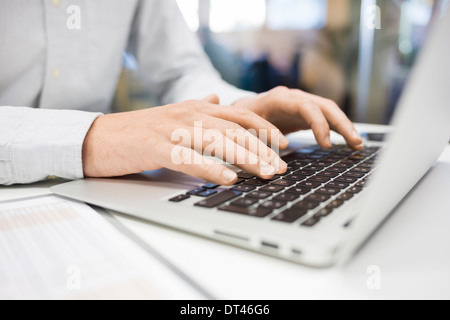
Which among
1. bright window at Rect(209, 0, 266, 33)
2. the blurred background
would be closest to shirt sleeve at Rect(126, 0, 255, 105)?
the blurred background

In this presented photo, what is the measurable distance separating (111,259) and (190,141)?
214 millimetres

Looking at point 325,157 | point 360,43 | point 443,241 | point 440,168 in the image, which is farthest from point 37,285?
point 360,43

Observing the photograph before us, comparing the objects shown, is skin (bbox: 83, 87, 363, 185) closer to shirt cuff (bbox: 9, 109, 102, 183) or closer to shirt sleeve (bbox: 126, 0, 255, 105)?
shirt cuff (bbox: 9, 109, 102, 183)

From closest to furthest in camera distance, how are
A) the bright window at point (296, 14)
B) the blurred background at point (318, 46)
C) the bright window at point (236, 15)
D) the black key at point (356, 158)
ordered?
the black key at point (356, 158) < the blurred background at point (318, 46) < the bright window at point (296, 14) < the bright window at point (236, 15)

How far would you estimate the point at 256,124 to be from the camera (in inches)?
20.1

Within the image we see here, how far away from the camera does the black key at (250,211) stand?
291 millimetres

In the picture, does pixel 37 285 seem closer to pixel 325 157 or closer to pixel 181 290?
pixel 181 290

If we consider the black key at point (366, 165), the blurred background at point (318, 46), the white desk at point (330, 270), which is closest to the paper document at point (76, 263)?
the white desk at point (330, 270)

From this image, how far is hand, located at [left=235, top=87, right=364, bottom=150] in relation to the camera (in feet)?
1.94

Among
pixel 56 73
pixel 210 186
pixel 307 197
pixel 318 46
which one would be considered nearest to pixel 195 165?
pixel 210 186

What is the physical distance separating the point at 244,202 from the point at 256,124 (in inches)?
8.3

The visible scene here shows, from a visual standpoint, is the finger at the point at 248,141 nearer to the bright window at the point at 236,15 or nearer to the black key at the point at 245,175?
the black key at the point at 245,175

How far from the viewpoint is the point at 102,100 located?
91 centimetres

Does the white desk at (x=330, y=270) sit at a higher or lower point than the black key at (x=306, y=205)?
lower
